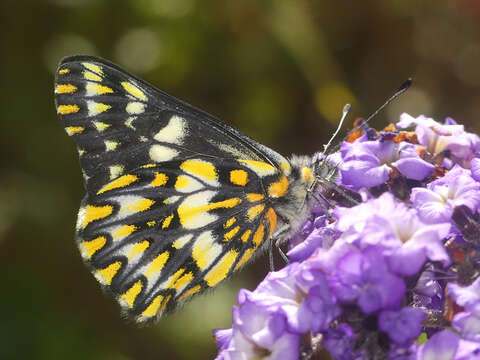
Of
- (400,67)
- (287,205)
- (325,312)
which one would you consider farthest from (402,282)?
(400,67)

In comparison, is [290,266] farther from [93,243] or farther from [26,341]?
[26,341]

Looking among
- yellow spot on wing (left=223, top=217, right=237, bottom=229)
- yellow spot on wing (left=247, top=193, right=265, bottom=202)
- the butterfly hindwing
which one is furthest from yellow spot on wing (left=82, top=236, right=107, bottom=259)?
yellow spot on wing (left=247, top=193, right=265, bottom=202)

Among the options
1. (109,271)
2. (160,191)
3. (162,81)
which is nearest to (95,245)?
(109,271)

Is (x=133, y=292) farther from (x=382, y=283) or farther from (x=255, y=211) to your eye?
(x=382, y=283)

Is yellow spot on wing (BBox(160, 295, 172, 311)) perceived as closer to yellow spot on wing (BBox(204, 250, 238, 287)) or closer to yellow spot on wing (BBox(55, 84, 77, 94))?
yellow spot on wing (BBox(204, 250, 238, 287))

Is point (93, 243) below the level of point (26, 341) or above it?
above

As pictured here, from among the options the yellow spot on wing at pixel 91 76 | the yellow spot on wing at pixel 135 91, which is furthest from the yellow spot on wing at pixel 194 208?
the yellow spot on wing at pixel 91 76
